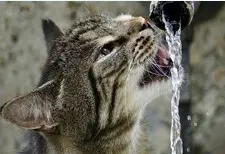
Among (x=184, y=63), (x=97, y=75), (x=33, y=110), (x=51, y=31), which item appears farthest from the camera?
(x=184, y=63)

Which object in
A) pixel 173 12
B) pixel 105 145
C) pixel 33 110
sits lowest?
pixel 105 145

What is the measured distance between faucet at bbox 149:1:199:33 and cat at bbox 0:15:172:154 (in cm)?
8

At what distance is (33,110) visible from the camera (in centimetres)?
192

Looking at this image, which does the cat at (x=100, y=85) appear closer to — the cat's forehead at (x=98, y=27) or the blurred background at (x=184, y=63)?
the cat's forehead at (x=98, y=27)

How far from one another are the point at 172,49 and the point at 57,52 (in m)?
0.42

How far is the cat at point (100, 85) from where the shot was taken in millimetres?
2018

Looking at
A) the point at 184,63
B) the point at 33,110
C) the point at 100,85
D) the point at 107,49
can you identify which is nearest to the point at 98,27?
the point at 107,49

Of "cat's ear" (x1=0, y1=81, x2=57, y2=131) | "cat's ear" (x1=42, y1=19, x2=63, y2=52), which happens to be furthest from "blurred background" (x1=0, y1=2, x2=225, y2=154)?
"cat's ear" (x1=0, y1=81, x2=57, y2=131)

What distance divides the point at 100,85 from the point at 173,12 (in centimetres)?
36

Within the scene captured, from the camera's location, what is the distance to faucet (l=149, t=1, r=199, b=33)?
6.39 ft

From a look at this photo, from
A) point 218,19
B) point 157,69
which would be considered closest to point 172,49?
point 157,69

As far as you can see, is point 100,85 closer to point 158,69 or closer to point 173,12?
point 158,69

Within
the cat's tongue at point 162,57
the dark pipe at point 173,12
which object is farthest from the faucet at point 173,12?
the cat's tongue at point 162,57

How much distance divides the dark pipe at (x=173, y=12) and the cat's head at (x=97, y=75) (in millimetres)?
82
